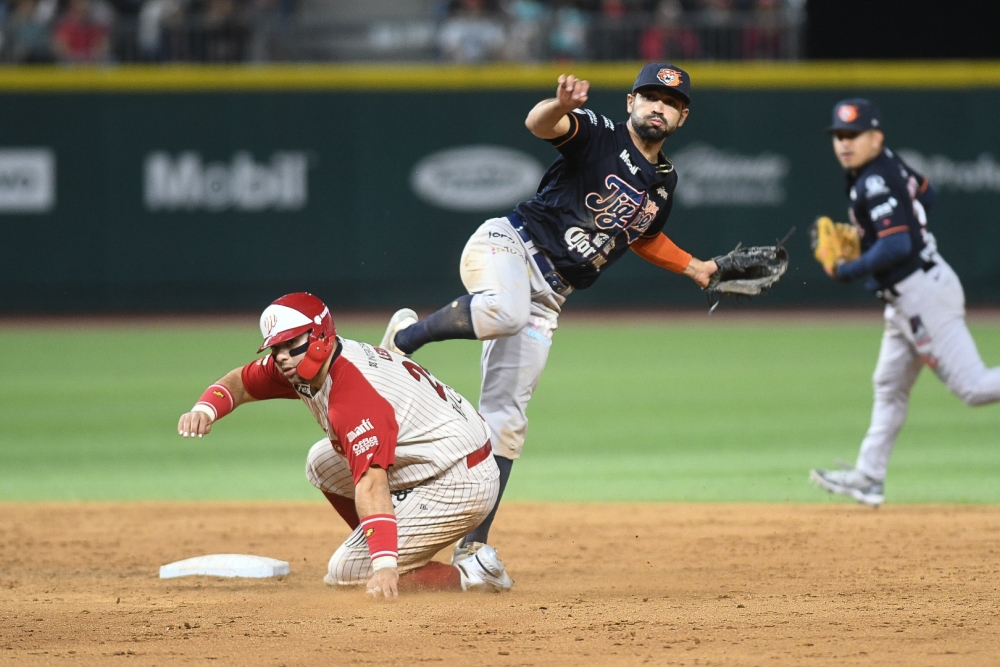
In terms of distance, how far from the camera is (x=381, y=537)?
4855 millimetres

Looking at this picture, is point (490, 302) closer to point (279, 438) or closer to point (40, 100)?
point (279, 438)

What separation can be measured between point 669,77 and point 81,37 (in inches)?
582

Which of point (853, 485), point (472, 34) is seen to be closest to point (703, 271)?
point (853, 485)

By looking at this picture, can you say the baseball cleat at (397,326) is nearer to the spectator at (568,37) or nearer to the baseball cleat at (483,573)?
the baseball cleat at (483,573)

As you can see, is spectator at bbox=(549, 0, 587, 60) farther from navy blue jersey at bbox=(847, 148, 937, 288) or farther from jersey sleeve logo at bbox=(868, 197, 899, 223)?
jersey sleeve logo at bbox=(868, 197, 899, 223)

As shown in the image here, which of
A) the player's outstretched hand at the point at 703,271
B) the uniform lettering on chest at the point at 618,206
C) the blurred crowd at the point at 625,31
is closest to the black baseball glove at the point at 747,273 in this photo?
the player's outstretched hand at the point at 703,271

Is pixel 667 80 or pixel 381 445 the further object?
pixel 667 80

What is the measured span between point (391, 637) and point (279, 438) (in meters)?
5.83

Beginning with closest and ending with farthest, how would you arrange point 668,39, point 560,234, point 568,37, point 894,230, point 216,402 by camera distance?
point 216,402 < point 560,234 < point 894,230 < point 668,39 < point 568,37

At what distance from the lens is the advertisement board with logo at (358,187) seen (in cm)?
1827

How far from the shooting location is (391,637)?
4512 millimetres

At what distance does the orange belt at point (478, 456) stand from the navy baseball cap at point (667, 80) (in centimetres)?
178

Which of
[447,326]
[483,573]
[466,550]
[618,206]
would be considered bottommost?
[466,550]

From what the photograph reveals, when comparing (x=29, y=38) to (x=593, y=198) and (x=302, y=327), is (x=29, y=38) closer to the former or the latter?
(x=593, y=198)
